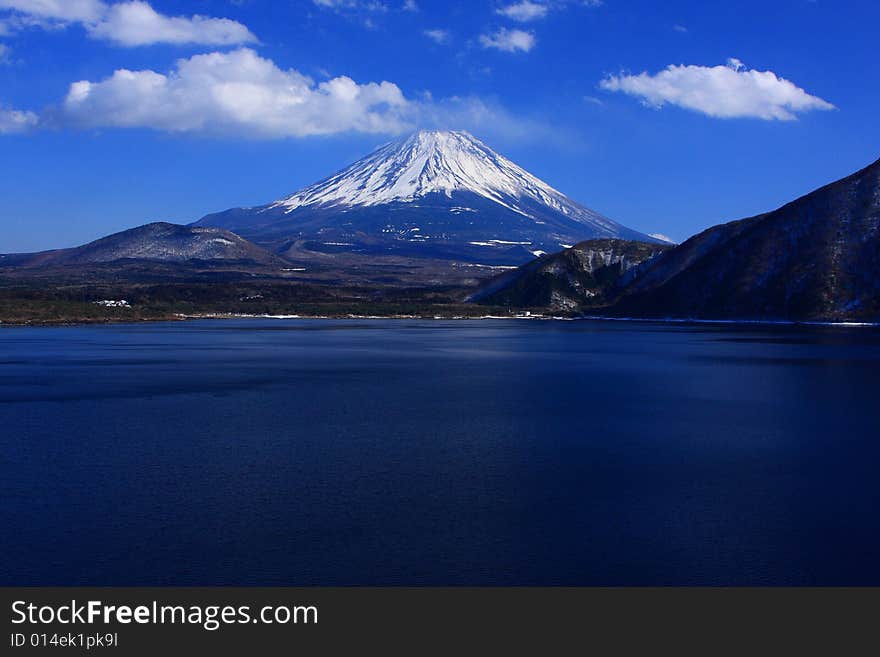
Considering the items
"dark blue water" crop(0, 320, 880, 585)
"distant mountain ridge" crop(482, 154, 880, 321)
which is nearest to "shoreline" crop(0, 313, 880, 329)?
"distant mountain ridge" crop(482, 154, 880, 321)

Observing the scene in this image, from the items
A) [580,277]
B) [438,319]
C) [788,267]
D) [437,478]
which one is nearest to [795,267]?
[788,267]

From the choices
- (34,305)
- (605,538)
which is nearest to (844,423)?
(605,538)

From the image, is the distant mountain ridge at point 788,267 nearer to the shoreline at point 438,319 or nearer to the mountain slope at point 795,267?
the mountain slope at point 795,267

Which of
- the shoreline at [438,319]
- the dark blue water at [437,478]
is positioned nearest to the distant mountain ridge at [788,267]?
the shoreline at [438,319]

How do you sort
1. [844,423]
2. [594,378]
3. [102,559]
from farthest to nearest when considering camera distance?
[594,378]
[844,423]
[102,559]

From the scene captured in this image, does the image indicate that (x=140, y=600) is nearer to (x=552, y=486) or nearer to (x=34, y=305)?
(x=552, y=486)

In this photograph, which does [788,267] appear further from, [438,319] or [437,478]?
[437,478]
